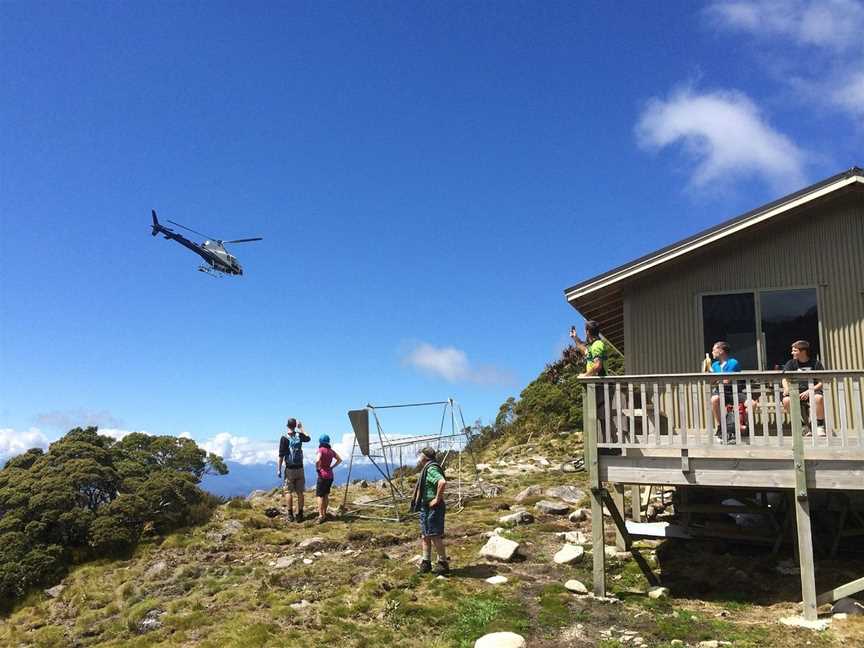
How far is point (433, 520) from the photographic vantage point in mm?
10805

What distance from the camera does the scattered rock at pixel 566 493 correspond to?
Answer: 16.7 meters

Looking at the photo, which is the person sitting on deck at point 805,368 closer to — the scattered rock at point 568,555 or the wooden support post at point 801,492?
the wooden support post at point 801,492

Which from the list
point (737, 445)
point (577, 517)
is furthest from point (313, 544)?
point (737, 445)

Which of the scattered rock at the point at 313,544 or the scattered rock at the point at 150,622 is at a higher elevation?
the scattered rock at the point at 313,544

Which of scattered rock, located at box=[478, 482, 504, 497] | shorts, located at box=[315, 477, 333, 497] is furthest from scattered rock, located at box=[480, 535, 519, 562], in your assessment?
scattered rock, located at box=[478, 482, 504, 497]

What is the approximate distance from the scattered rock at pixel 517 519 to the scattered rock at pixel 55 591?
31.1 ft

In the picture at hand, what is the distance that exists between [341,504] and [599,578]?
10356 millimetres

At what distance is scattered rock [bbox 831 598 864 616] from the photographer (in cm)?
851

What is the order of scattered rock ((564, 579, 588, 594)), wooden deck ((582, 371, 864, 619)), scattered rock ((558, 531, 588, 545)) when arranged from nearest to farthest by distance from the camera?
wooden deck ((582, 371, 864, 619))
scattered rock ((564, 579, 588, 594))
scattered rock ((558, 531, 588, 545))

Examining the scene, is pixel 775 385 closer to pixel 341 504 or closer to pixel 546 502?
pixel 546 502

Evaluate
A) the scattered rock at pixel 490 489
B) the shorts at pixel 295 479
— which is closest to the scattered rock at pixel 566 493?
the scattered rock at pixel 490 489

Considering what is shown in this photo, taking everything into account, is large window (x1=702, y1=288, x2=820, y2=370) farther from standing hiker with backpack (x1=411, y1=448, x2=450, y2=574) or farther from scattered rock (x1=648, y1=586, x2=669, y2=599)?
standing hiker with backpack (x1=411, y1=448, x2=450, y2=574)

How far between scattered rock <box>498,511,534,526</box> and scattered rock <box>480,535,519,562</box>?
226cm

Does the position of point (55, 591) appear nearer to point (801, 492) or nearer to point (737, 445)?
point (737, 445)
